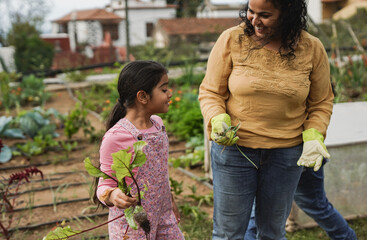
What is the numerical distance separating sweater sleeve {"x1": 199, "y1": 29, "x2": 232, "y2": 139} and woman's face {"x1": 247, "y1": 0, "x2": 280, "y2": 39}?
13 cm

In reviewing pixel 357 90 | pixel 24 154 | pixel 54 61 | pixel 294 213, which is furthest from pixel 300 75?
pixel 54 61

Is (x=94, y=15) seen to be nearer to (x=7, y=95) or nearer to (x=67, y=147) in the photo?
(x=7, y=95)

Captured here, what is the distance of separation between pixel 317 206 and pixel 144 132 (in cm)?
106

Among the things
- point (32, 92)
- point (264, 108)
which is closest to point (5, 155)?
point (32, 92)

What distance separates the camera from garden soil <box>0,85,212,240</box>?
2900 mm

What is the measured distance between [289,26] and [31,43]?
14254 mm

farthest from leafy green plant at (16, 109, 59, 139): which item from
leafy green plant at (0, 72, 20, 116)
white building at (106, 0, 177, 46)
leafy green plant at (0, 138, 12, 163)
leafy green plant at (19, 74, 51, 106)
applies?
white building at (106, 0, 177, 46)

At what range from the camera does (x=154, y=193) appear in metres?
1.70

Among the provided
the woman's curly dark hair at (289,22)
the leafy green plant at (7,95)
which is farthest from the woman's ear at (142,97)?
the leafy green plant at (7,95)

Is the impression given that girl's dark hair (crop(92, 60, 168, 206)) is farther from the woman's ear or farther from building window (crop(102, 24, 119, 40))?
building window (crop(102, 24, 119, 40))

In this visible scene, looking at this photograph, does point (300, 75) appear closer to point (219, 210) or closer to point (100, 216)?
point (219, 210)

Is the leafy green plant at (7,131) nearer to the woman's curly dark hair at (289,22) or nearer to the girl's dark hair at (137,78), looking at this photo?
the girl's dark hair at (137,78)

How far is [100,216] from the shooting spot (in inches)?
121

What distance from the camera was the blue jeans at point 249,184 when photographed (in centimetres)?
178
